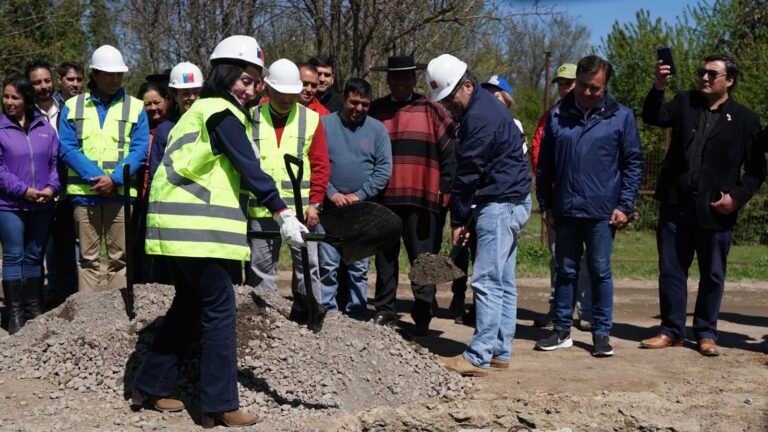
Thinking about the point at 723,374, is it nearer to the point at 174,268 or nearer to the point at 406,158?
the point at 406,158

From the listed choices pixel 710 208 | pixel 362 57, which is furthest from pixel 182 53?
pixel 710 208

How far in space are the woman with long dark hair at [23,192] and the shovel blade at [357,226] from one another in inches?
132

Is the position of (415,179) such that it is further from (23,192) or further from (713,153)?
(23,192)

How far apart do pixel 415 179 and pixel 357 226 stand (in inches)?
99.3

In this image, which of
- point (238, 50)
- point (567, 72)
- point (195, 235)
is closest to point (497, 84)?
point (567, 72)

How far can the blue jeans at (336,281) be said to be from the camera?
297 inches

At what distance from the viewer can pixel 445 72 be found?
603 centimetres

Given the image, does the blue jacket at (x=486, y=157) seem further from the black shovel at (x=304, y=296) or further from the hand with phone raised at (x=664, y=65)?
the hand with phone raised at (x=664, y=65)

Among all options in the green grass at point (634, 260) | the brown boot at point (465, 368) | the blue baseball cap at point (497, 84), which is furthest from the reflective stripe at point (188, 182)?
the green grass at point (634, 260)

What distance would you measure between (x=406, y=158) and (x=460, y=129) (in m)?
1.53

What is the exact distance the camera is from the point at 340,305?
27.1 feet

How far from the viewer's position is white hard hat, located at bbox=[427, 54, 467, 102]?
19.7 feet

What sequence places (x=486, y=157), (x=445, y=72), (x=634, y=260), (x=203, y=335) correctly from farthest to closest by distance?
(x=634, y=260)
(x=486, y=157)
(x=445, y=72)
(x=203, y=335)

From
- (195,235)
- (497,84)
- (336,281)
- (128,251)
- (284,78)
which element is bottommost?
(336,281)
